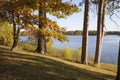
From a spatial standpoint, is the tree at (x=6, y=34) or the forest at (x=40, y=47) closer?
the forest at (x=40, y=47)

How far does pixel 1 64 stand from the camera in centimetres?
1294

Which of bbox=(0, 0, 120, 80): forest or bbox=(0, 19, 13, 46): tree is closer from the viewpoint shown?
bbox=(0, 0, 120, 80): forest

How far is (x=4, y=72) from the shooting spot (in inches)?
456

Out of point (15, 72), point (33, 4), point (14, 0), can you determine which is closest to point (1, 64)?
point (15, 72)

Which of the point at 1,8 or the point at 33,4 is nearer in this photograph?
the point at 33,4

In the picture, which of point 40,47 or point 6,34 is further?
point 6,34

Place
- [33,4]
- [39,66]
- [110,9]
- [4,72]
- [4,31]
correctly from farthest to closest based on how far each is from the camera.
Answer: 1. [4,31]
2. [110,9]
3. [33,4]
4. [39,66]
5. [4,72]

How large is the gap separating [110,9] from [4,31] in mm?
13934

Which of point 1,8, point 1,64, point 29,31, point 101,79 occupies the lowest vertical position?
point 101,79

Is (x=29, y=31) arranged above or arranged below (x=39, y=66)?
above

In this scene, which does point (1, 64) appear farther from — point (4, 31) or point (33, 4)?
point (4, 31)

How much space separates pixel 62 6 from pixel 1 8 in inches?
150

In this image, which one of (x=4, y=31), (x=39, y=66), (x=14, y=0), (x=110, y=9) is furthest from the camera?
(x=4, y=31)

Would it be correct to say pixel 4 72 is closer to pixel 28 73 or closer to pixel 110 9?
pixel 28 73
